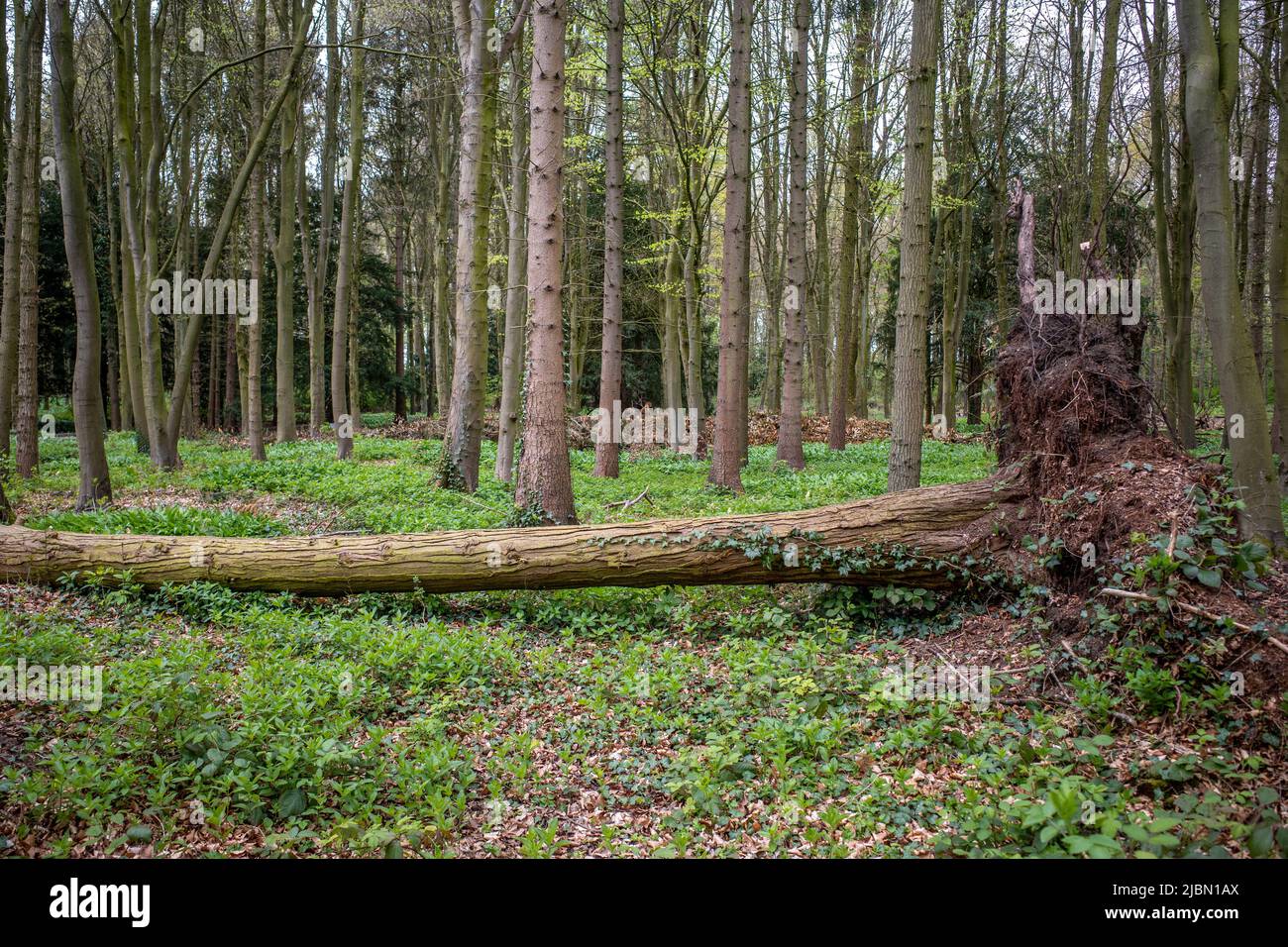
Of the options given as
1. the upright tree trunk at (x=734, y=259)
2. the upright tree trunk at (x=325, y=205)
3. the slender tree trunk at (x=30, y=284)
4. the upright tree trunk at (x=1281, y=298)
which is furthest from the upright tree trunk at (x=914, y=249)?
the upright tree trunk at (x=325, y=205)

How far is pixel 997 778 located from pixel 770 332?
31.8 m

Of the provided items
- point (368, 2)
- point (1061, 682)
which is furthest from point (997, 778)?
point (368, 2)

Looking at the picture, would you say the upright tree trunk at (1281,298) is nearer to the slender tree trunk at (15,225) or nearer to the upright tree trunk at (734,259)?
the upright tree trunk at (734,259)

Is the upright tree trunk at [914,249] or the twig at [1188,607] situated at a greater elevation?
the upright tree trunk at [914,249]

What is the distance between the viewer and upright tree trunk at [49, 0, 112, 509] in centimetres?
927

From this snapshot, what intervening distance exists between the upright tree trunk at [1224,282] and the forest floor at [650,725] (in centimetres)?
134

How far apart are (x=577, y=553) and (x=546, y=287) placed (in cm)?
317

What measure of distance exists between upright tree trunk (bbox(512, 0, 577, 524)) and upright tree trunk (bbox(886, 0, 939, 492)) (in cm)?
377

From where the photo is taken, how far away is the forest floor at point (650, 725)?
3.59 metres

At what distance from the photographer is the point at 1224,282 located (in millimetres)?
5902

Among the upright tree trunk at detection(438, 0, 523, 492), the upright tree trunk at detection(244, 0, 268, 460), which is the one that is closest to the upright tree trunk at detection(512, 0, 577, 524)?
the upright tree trunk at detection(438, 0, 523, 492)

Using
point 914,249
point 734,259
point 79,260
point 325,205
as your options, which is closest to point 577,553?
point 914,249

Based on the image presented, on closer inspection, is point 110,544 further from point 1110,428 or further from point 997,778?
point 1110,428

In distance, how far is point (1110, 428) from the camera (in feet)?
20.7
